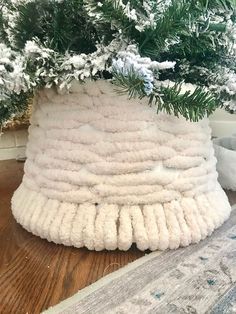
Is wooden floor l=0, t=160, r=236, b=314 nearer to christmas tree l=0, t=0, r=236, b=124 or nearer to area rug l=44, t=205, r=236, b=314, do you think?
area rug l=44, t=205, r=236, b=314

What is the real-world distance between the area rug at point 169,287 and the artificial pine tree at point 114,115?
0.02 m

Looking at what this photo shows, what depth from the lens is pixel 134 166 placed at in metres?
0.36

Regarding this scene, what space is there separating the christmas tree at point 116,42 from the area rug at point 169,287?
0.13 m

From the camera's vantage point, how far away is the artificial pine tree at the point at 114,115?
1.11 feet

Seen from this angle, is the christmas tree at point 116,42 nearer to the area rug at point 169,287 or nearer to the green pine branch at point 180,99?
the green pine branch at point 180,99

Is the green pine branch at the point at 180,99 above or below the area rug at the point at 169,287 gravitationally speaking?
above

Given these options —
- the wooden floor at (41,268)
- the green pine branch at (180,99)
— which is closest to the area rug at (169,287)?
the wooden floor at (41,268)

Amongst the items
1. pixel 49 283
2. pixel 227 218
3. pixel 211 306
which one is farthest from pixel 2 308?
pixel 227 218

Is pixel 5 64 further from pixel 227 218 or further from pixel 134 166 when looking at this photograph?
pixel 227 218

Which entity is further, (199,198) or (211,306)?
(199,198)

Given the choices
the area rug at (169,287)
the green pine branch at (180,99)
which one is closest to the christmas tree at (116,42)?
the green pine branch at (180,99)

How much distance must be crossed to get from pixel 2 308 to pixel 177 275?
14 cm

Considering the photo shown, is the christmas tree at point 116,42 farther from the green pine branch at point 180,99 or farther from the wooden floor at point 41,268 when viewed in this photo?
the wooden floor at point 41,268

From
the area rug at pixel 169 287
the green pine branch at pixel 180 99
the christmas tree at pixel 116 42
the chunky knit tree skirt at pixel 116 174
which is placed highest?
the christmas tree at pixel 116 42
